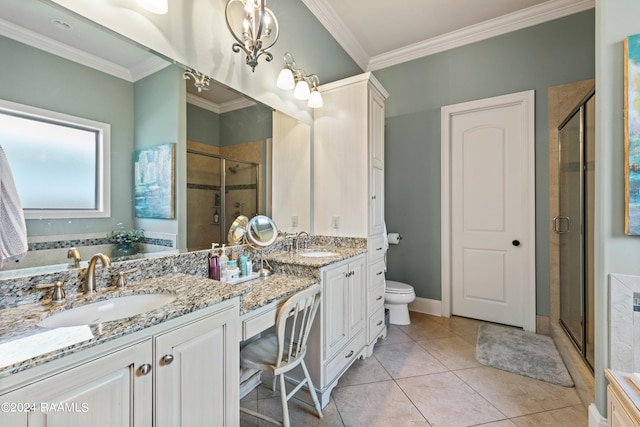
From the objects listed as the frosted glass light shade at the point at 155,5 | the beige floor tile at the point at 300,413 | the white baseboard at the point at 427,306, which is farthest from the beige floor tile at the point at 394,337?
the frosted glass light shade at the point at 155,5

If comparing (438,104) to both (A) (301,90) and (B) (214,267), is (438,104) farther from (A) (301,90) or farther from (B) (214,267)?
(B) (214,267)

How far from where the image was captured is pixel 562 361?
2.13 metres

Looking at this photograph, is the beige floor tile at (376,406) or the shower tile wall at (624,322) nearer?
the shower tile wall at (624,322)

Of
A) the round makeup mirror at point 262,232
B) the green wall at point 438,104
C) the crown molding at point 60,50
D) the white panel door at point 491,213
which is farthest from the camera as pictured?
the white panel door at point 491,213

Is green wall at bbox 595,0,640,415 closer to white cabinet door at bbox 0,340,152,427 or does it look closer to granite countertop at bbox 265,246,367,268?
granite countertop at bbox 265,246,367,268

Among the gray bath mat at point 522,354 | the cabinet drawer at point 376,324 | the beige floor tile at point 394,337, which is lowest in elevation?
the beige floor tile at point 394,337

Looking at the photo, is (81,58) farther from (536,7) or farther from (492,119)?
(536,7)

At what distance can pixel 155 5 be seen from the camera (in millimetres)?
1271

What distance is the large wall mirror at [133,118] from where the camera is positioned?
3.34 feet

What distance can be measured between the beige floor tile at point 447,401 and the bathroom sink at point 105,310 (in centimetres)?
161

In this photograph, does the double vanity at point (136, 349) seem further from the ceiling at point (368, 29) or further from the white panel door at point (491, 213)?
the white panel door at point (491, 213)

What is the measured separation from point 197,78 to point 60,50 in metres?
0.59

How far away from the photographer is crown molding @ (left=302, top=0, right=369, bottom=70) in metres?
2.47

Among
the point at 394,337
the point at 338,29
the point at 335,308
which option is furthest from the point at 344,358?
the point at 338,29
